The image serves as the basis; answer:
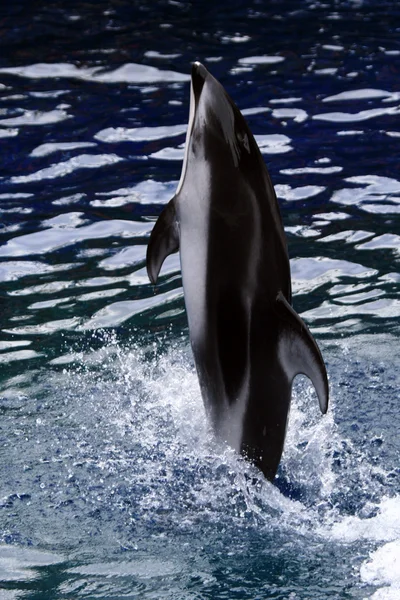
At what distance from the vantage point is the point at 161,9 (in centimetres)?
1198

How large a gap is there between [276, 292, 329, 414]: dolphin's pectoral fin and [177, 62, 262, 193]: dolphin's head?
50 centimetres

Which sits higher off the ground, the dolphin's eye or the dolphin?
the dolphin's eye

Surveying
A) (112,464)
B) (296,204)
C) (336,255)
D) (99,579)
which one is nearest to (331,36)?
(296,204)

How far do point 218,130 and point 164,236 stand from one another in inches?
16.8

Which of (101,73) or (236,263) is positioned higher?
(236,263)

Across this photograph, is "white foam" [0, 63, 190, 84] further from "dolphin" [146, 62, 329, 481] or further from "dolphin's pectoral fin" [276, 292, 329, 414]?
"dolphin's pectoral fin" [276, 292, 329, 414]

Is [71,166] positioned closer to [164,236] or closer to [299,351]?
[164,236]

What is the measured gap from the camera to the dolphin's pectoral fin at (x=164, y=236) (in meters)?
3.75

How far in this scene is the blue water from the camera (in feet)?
11.6

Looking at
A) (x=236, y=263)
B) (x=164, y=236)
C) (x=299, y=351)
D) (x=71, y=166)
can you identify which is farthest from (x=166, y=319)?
(x=71, y=166)

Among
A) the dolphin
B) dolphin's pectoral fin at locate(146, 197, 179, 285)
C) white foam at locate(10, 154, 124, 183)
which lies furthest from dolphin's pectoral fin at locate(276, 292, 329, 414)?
white foam at locate(10, 154, 124, 183)

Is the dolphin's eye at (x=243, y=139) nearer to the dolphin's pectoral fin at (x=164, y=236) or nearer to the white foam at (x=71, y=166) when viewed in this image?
the dolphin's pectoral fin at (x=164, y=236)

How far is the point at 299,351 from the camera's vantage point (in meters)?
3.52

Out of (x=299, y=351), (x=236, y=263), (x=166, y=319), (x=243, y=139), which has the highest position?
(x=243, y=139)
